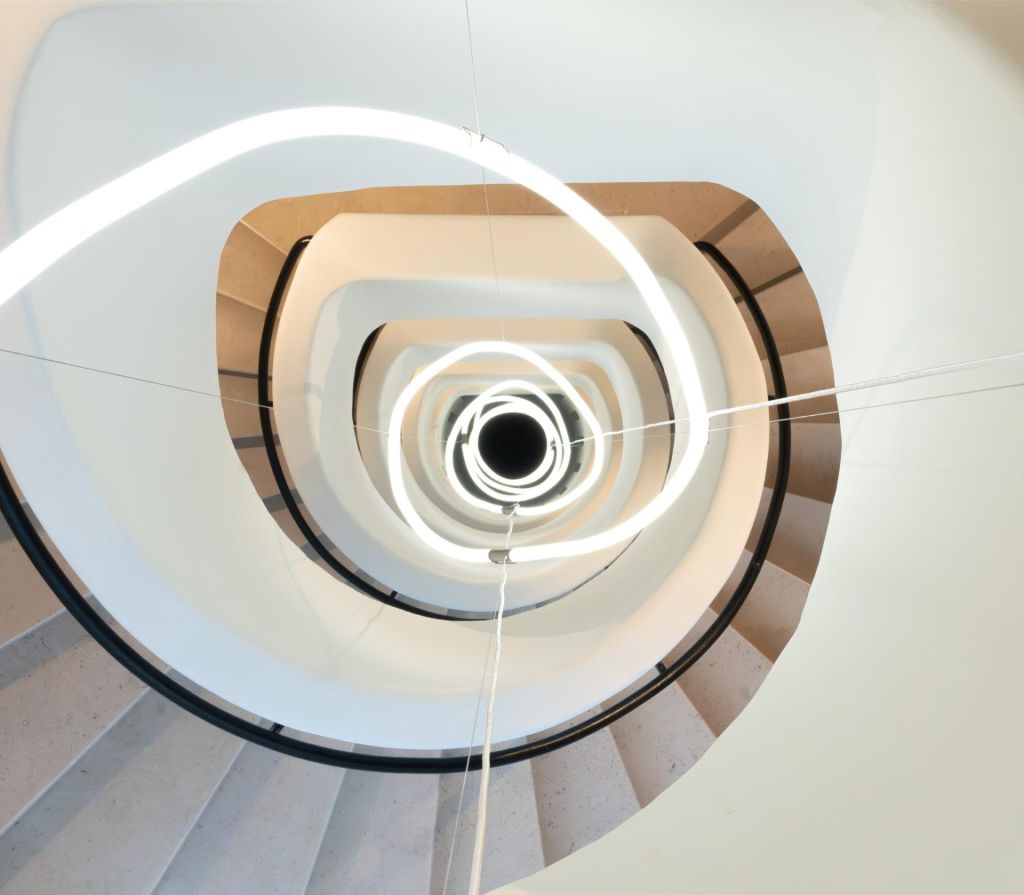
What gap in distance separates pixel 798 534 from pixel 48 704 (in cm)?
384

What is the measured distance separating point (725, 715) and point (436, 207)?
398cm

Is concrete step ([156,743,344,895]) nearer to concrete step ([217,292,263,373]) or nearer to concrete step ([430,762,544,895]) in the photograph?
concrete step ([430,762,544,895])

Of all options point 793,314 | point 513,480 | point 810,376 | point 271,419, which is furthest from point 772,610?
point 513,480

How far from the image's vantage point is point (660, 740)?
347cm

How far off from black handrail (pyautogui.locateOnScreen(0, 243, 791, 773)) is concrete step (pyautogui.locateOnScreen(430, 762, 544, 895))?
1.57 feet

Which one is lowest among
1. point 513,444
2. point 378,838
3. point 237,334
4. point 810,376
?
point 378,838

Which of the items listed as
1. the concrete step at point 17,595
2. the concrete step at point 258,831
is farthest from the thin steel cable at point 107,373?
the concrete step at point 258,831

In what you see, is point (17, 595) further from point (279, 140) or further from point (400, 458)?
point (279, 140)

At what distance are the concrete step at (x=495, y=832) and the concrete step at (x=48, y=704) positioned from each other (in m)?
1.85

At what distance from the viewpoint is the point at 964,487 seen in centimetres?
149

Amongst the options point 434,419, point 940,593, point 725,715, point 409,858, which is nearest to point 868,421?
point 940,593

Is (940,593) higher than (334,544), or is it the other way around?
(940,593)

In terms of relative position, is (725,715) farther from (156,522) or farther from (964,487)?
(156,522)

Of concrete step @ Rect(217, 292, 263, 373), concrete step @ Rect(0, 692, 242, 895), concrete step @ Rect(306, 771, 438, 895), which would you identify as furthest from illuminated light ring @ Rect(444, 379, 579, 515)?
concrete step @ Rect(0, 692, 242, 895)
